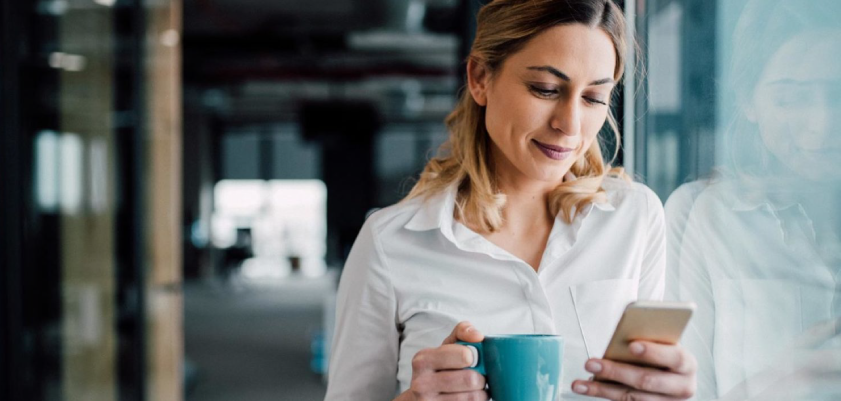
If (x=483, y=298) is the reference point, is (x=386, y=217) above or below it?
above

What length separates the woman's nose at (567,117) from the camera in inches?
40.9

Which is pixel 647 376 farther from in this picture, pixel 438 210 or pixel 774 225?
pixel 438 210

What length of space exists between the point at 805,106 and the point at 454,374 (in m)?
0.48

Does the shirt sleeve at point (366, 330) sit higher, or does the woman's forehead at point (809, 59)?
the woman's forehead at point (809, 59)

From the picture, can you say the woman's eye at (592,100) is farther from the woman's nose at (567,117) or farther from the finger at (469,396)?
the finger at (469,396)

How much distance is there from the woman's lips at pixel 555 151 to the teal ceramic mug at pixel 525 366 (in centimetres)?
31

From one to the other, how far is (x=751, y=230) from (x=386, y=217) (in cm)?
58

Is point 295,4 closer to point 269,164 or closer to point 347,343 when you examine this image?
point 347,343

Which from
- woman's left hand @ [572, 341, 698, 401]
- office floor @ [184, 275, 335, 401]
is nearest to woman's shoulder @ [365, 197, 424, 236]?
woman's left hand @ [572, 341, 698, 401]

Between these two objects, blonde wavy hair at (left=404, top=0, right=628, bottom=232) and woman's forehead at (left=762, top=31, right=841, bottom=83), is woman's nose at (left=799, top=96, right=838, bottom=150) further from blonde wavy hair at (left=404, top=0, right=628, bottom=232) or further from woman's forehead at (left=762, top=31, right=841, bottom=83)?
blonde wavy hair at (left=404, top=0, right=628, bottom=232)

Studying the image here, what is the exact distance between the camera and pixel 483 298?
1.17 meters

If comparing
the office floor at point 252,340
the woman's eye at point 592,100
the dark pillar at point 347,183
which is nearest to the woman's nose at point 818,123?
the woman's eye at point 592,100

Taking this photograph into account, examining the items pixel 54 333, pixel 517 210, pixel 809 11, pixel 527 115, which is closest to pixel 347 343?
pixel 517 210

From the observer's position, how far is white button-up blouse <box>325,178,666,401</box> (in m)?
1.14
